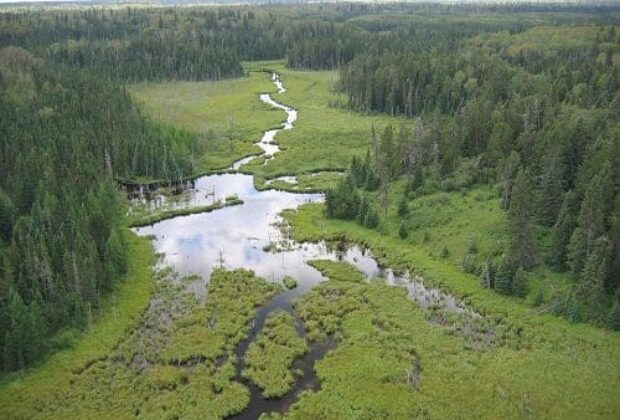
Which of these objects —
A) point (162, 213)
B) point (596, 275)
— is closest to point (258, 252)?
point (162, 213)

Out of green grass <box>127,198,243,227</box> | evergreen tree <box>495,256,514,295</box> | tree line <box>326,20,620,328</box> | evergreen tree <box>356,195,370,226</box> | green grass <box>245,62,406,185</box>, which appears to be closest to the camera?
tree line <box>326,20,620,328</box>

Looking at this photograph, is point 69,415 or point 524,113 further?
point 524,113

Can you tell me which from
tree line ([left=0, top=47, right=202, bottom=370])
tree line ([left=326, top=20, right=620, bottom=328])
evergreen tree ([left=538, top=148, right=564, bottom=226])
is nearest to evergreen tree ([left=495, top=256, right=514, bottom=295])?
tree line ([left=326, top=20, right=620, bottom=328])

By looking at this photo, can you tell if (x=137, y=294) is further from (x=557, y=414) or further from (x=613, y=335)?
(x=613, y=335)

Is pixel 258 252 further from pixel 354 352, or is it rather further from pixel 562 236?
pixel 562 236

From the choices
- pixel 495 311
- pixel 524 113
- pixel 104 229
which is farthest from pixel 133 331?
pixel 524 113

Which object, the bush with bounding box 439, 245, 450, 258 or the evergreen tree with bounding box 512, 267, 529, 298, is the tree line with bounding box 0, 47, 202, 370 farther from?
the evergreen tree with bounding box 512, 267, 529, 298
